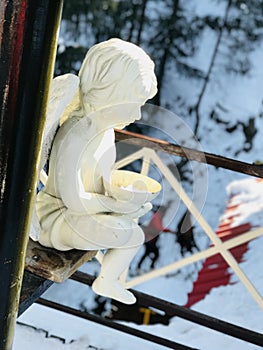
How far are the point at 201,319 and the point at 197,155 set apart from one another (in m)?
0.55

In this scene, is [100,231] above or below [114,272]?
above

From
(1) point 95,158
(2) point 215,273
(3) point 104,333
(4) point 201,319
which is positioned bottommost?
(2) point 215,273

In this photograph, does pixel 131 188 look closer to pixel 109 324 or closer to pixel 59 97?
pixel 59 97

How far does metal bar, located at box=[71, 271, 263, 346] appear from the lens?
1.96 m

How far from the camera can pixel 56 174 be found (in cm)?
134

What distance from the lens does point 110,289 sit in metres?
1.46

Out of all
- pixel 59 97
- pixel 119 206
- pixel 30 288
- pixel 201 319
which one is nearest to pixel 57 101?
pixel 59 97

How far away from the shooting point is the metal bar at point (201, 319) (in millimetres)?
1962

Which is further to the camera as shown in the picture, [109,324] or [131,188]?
[109,324]

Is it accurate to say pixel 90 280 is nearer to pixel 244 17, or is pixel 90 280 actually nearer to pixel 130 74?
pixel 130 74

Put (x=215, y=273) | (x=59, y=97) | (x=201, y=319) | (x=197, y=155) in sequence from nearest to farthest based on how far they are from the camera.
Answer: (x=59, y=97), (x=197, y=155), (x=201, y=319), (x=215, y=273)

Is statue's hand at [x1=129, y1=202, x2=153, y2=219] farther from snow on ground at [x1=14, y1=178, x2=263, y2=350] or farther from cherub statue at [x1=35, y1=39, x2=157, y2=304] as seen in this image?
snow on ground at [x1=14, y1=178, x2=263, y2=350]

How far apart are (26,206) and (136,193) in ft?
1.42

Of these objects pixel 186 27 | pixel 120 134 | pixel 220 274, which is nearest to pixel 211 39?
pixel 186 27
